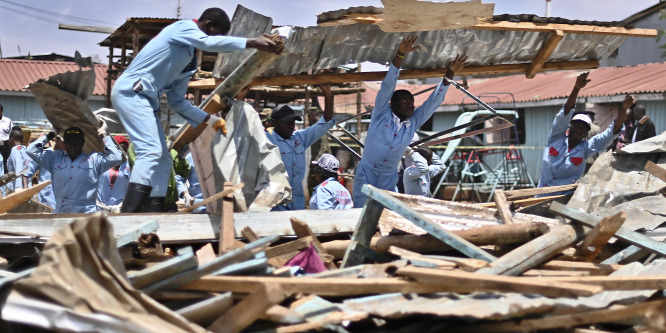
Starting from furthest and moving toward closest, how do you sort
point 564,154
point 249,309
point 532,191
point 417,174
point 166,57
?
1. point 417,174
2. point 564,154
3. point 532,191
4. point 166,57
5. point 249,309

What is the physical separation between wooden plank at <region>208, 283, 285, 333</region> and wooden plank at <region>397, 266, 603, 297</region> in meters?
0.69

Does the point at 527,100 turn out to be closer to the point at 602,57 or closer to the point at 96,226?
the point at 602,57

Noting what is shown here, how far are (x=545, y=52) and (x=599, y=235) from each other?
2973 millimetres

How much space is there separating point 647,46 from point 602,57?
20.8 meters

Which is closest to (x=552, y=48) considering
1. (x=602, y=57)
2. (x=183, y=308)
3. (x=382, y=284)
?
(x=602, y=57)

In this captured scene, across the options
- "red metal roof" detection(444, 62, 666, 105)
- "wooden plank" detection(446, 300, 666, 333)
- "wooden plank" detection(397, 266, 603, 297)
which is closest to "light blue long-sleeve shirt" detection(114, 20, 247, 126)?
"wooden plank" detection(397, 266, 603, 297)

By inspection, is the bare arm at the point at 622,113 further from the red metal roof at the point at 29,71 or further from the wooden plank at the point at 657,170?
the red metal roof at the point at 29,71

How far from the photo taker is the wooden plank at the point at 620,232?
163 inches

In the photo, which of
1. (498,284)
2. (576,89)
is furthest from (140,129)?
(576,89)

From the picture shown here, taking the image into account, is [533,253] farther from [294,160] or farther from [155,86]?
[294,160]

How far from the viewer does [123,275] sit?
2951 mm

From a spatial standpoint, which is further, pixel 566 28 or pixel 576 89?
pixel 576 89

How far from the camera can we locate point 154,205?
→ 514cm

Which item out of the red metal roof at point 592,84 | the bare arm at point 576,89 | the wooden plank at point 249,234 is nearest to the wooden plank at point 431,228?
the wooden plank at point 249,234
